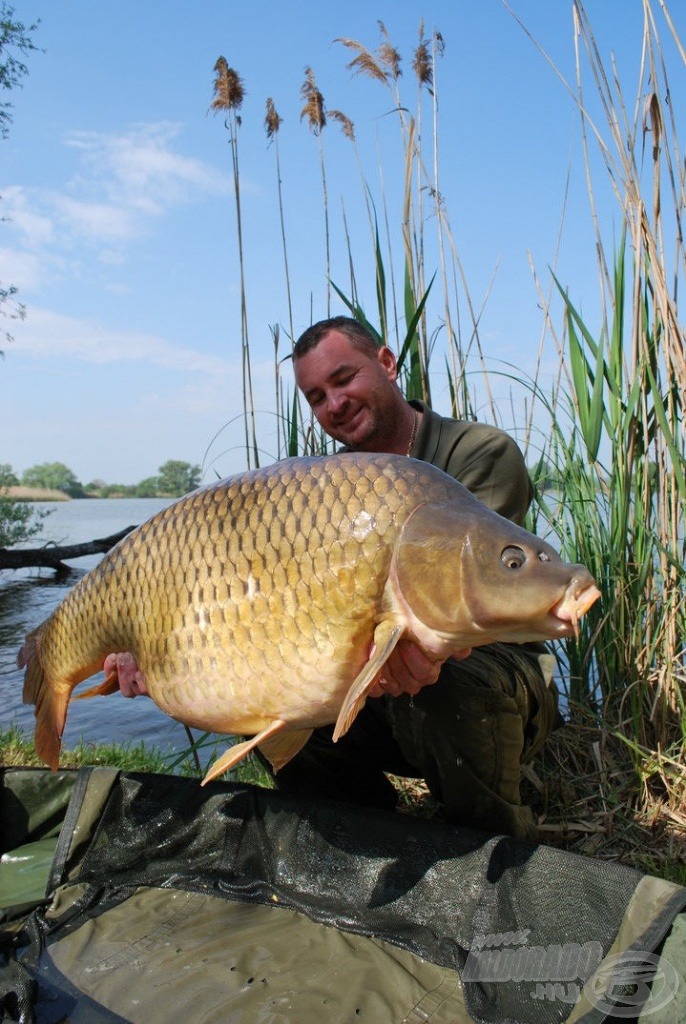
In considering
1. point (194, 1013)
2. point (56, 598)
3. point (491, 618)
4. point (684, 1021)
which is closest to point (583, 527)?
point (491, 618)

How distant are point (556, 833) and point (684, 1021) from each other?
0.79 meters

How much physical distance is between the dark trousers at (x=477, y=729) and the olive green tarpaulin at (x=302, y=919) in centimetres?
14

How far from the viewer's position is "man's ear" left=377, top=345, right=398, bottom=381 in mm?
2327

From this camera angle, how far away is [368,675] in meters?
1.18

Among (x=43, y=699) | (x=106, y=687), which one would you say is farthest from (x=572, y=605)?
Answer: (x=43, y=699)

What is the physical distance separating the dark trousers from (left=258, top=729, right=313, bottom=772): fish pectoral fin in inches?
10.4

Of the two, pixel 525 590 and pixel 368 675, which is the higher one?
pixel 525 590

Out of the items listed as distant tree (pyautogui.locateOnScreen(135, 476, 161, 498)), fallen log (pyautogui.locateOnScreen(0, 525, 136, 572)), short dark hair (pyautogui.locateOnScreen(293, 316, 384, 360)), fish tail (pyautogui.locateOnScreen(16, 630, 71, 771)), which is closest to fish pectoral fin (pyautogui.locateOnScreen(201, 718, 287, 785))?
fish tail (pyautogui.locateOnScreen(16, 630, 71, 771))

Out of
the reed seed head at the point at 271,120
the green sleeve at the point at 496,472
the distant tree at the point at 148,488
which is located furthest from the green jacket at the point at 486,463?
the distant tree at the point at 148,488

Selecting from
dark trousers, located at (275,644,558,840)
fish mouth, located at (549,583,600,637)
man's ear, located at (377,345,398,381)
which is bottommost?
dark trousers, located at (275,644,558,840)

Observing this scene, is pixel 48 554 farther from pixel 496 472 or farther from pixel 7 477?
pixel 496 472

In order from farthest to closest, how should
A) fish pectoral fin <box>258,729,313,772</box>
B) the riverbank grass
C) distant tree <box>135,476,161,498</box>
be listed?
1. distant tree <box>135,476,161,498</box>
2. the riverbank grass
3. fish pectoral fin <box>258,729,313,772</box>

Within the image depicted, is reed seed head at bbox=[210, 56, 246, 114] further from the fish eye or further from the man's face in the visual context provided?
the fish eye

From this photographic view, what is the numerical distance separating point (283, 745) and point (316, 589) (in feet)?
1.26
